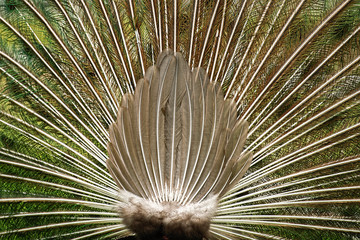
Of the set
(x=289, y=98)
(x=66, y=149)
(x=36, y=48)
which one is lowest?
(x=66, y=149)

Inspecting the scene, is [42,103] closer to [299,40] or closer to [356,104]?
[299,40]

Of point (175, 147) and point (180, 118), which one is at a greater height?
point (180, 118)

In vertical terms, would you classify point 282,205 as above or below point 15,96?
below

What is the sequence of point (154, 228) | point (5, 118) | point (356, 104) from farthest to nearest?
point (5, 118) < point (356, 104) < point (154, 228)

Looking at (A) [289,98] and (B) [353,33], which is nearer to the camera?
(B) [353,33]

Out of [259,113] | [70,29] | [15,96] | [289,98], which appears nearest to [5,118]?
[15,96]
